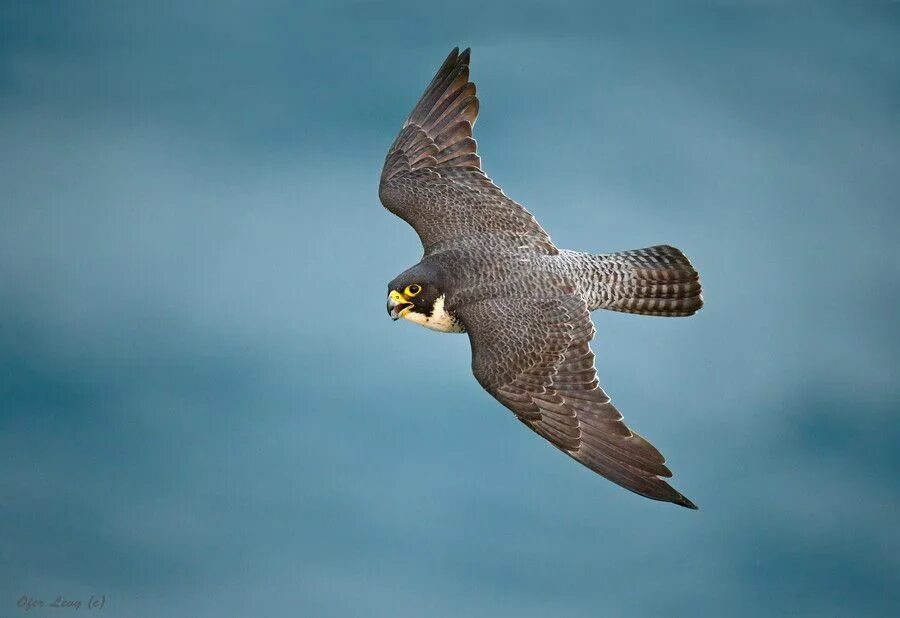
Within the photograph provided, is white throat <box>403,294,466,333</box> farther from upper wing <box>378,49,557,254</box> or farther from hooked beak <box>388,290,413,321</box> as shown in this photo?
upper wing <box>378,49,557,254</box>

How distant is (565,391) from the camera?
41.4 feet

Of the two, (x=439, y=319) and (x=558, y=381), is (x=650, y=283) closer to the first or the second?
(x=558, y=381)

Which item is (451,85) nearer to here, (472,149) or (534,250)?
(472,149)

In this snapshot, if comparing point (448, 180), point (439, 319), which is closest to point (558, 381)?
point (439, 319)

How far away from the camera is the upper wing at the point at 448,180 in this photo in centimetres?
1400

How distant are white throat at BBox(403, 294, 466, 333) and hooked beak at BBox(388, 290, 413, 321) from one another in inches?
2.4

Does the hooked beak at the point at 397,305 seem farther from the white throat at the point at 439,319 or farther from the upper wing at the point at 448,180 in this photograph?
the upper wing at the point at 448,180

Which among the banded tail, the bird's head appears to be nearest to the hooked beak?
the bird's head

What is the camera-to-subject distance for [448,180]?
1456 cm

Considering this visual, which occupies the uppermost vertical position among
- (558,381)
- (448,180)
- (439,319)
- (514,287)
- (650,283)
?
(448,180)

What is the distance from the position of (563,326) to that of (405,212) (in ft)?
8.05

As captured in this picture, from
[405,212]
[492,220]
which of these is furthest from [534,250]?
[405,212]

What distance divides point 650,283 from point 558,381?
1672 millimetres

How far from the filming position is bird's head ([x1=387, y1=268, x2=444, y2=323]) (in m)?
13.2
